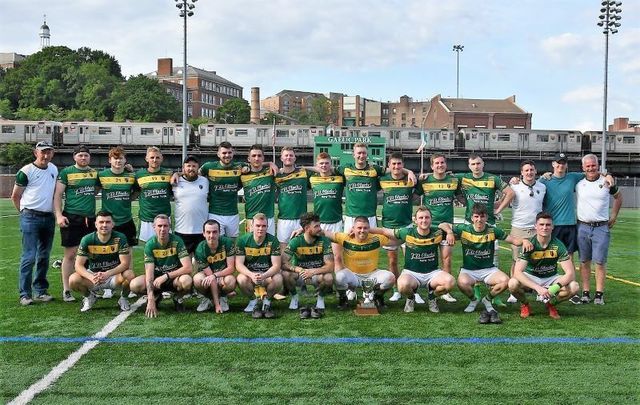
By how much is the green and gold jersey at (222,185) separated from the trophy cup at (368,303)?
1884 mm

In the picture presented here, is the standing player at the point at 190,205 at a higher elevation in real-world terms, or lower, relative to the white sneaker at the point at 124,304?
higher

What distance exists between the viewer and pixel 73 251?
6.54 meters

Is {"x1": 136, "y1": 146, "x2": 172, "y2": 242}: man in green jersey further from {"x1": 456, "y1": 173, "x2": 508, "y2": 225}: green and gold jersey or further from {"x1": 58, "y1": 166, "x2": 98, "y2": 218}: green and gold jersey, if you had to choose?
{"x1": 456, "y1": 173, "x2": 508, "y2": 225}: green and gold jersey

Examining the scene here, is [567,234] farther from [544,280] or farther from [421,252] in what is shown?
[421,252]

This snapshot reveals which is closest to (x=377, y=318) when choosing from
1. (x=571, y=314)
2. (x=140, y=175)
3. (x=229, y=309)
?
(x=229, y=309)

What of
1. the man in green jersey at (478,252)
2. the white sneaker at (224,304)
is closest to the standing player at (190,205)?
the white sneaker at (224,304)

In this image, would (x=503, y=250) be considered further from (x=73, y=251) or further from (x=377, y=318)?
(x=73, y=251)

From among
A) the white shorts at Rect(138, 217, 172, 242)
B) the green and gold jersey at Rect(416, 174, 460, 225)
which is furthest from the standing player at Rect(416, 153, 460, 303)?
the white shorts at Rect(138, 217, 172, 242)

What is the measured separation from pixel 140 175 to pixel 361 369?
3.65 meters

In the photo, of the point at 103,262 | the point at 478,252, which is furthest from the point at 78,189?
the point at 478,252

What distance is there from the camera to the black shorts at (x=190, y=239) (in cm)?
662

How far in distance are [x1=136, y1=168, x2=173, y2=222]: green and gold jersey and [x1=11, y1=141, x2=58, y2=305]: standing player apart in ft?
3.11

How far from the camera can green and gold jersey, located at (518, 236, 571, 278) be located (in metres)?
5.85

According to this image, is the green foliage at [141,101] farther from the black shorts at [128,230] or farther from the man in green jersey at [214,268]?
the man in green jersey at [214,268]
